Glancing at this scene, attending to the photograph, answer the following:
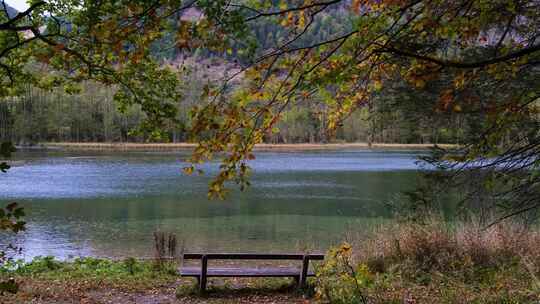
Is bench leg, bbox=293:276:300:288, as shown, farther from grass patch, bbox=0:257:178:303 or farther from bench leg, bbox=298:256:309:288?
grass patch, bbox=0:257:178:303

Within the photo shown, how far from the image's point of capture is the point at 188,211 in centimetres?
1955

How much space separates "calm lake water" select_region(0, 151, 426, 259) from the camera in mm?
13734

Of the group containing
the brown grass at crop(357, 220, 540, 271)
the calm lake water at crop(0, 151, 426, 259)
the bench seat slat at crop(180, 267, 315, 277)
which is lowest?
the calm lake water at crop(0, 151, 426, 259)

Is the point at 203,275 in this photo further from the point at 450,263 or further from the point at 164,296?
the point at 450,263

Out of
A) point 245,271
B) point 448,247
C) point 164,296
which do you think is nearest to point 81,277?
point 164,296

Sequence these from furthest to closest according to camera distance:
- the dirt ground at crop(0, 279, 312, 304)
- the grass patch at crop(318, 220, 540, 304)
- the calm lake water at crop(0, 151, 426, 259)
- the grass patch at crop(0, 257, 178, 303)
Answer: the calm lake water at crop(0, 151, 426, 259) → the grass patch at crop(0, 257, 178, 303) → the dirt ground at crop(0, 279, 312, 304) → the grass patch at crop(318, 220, 540, 304)

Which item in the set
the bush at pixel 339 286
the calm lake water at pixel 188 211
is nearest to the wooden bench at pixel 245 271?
the bush at pixel 339 286

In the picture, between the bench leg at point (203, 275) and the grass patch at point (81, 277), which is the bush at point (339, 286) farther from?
the grass patch at point (81, 277)

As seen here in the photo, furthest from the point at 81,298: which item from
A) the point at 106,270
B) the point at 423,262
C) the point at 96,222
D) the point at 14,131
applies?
the point at 14,131

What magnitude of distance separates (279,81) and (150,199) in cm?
2091

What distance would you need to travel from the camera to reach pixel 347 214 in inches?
741

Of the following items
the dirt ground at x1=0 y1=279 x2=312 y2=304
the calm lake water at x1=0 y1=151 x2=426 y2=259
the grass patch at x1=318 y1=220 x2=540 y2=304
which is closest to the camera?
the grass patch at x1=318 y1=220 x2=540 y2=304

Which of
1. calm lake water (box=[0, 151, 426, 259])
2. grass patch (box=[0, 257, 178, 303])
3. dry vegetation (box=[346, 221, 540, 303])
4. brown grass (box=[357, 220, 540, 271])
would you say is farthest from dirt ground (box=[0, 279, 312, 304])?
calm lake water (box=[0, 151, 426, 259])

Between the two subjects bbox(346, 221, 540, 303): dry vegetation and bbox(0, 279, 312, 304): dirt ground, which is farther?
bbox(0, 279, 312, 304): dirt ground
